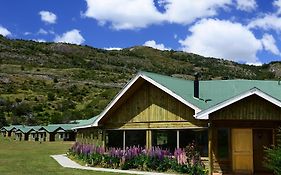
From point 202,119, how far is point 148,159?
3485 millimetres

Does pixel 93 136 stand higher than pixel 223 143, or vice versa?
pixel 93 136

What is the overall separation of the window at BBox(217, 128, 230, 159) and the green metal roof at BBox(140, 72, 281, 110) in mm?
1300

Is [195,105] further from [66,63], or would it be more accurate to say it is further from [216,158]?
[66,63]

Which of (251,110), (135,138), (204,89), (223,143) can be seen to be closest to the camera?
(251,110)

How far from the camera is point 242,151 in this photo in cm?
1955

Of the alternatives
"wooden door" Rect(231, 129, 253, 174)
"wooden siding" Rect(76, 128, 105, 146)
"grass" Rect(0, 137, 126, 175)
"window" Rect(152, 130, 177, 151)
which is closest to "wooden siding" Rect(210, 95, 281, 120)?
"wooden door" Rect(231, 129, 253, 174)

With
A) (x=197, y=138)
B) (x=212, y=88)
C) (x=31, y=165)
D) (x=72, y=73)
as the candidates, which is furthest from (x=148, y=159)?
(x=72, y=73)

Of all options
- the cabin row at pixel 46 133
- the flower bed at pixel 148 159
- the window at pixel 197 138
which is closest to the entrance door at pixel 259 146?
the window at pixel 197 138

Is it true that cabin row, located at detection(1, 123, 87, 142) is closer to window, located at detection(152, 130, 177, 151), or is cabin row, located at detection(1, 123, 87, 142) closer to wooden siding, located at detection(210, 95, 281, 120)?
window, located at detection(152, 130, 177, 151)

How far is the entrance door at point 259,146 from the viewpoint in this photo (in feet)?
64.0

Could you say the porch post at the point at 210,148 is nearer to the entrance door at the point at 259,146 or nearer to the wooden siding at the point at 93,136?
the entrance door at the point at 259,146

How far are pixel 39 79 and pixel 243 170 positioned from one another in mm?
103913

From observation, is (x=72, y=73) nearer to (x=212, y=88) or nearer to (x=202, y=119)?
(x=212, y=88)

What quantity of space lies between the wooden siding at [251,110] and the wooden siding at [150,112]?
1667 mm
